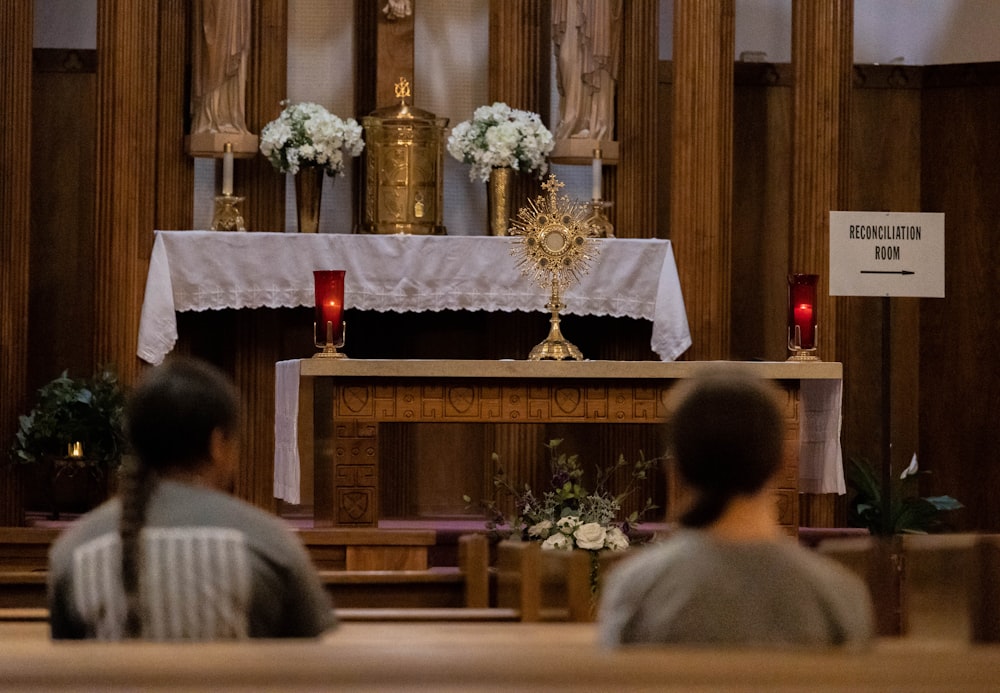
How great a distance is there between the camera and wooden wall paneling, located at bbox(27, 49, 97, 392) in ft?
32.8

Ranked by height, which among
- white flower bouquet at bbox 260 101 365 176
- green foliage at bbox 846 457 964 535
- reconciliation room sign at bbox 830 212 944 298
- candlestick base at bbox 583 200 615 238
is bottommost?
green foliage at bbox 846 457 964 535

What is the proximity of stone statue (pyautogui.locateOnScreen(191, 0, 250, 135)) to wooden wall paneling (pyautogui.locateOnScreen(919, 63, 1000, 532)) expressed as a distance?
4.79 meters

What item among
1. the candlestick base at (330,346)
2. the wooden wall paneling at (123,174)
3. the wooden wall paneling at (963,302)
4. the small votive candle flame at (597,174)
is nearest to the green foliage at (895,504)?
the wooden wall paneling at (963,302)

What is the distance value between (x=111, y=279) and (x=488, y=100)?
2.87 meters

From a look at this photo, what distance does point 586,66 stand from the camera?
9797mm

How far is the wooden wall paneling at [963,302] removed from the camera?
10406 mm

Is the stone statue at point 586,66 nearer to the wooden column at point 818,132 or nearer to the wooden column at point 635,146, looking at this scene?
the wooden column at point 635,146

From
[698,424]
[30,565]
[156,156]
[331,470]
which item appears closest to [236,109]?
[156,156]

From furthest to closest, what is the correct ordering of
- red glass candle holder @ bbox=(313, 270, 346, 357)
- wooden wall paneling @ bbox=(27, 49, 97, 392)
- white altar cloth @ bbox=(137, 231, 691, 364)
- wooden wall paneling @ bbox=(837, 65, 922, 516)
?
wooden wall paneling @ bbox=(837, 65, 922, 516) < wooden wall paneling @ bbox=(27, 49, 97, 392) < white altar cloth @ bbox=(137, 231, 691, 364) < red glass candle holder @ bbox=(313, 270, 346, 357)

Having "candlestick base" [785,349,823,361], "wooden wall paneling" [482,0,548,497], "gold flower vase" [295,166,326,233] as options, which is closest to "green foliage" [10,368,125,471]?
"gold flower vase" [295,166,326,233]

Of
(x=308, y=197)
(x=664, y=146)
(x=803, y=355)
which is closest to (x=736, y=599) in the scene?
(x=803, y=355)

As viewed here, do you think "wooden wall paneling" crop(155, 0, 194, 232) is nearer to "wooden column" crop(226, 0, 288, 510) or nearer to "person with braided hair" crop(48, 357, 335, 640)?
"wooden column" crop(226, 0, 288, 510)

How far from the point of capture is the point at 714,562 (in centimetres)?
218

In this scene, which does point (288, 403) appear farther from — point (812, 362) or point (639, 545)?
point (812, 362)
